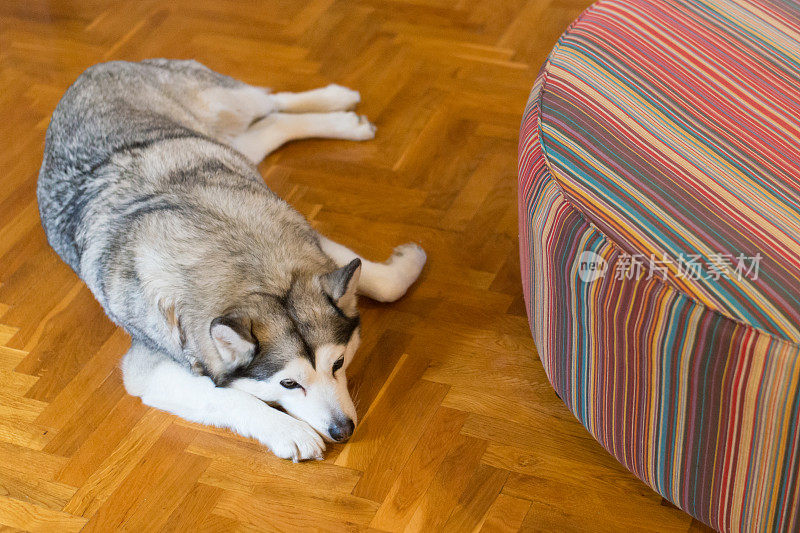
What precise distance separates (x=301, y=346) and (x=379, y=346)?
1.82 ft

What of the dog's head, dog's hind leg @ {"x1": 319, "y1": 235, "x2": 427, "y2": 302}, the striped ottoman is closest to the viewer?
the striped ottoman

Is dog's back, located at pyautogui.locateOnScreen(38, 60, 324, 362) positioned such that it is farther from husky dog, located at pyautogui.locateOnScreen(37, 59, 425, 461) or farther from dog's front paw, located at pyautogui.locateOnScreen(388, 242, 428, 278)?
dog's front paw, located at pyautogui.locateOnScreen(388, 242, 428, 278)

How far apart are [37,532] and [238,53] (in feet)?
8.12

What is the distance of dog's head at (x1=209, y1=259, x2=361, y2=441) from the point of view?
2010 millimetres

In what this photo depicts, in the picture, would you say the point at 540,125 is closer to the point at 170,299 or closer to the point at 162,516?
the point at 170,299

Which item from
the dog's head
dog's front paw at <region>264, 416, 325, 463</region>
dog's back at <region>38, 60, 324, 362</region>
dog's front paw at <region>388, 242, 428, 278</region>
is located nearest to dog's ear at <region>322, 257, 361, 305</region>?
the dog's head

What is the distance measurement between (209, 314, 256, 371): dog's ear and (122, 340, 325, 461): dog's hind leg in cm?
21

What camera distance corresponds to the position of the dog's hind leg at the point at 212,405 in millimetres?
2218

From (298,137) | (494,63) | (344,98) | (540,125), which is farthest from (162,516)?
(494,63)

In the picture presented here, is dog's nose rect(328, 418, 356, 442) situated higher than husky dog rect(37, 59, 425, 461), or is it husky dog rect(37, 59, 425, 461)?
husky dog rect(37, 59, 425, 461)

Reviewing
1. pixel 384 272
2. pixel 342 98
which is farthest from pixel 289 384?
pixel 342 98

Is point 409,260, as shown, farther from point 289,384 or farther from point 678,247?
point 678,247

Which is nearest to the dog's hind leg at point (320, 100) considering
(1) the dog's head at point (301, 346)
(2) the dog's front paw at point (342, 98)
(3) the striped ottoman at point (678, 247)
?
(2) the dog's front paw at point (342, 98)

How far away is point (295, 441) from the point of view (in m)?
2.21
